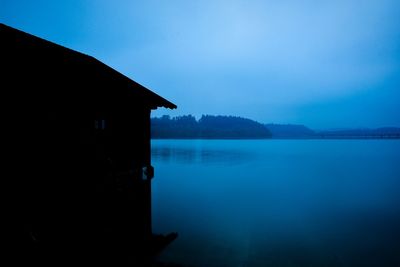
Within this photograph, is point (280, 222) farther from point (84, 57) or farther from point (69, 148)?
point (84, 57)

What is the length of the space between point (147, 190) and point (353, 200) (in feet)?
95.8

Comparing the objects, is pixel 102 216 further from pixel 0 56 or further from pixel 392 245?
pixel 392 245

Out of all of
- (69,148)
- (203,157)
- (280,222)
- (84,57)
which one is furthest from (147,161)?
(203,157)

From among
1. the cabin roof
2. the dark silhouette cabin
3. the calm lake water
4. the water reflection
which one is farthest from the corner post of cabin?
the water reflection

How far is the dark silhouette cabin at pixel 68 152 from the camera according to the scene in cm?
502

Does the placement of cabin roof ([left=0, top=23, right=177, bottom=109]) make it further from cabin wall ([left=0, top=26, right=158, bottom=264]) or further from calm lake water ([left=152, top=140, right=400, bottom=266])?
calm lake water ([left=152, top=140, right=400, bottom=266])

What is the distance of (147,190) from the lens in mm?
9312

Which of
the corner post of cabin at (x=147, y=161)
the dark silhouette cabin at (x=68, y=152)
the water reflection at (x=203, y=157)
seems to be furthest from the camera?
the water reflection at (x=203, y=157)

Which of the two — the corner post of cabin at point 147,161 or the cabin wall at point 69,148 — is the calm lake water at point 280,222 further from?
the cabin wall at point 69,148

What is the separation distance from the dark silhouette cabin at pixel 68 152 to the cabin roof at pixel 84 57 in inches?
1.5

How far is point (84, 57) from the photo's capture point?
23.6ft

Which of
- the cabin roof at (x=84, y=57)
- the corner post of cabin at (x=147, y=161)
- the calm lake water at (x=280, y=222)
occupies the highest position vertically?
the cabin roof at (x=84, y=57)

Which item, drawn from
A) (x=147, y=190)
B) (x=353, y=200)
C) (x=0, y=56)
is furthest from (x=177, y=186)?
(x=0, y=56)

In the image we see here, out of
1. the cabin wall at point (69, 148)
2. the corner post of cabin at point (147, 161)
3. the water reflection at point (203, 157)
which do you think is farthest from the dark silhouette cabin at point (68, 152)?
the water reflection at point (203, 157)
